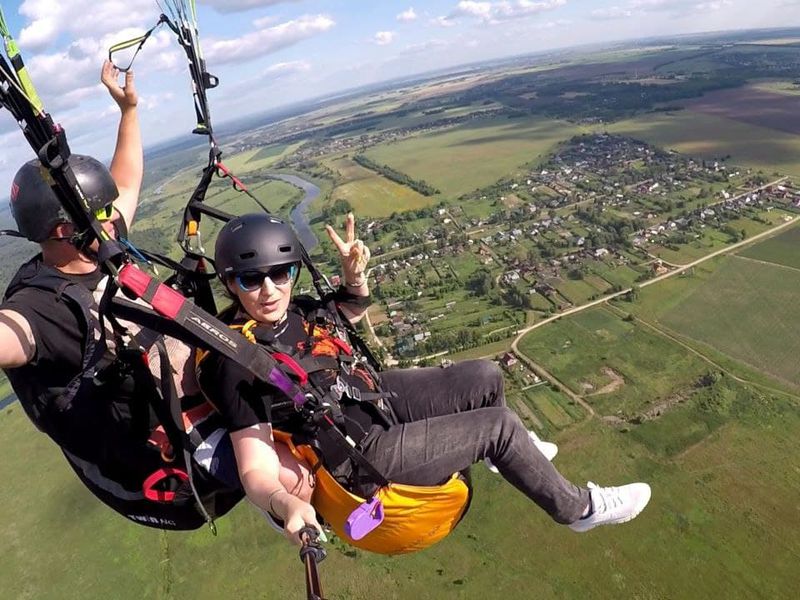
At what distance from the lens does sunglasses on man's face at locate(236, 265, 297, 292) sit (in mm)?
3031

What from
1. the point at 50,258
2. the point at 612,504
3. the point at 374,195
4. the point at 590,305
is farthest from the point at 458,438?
the point at 374,195

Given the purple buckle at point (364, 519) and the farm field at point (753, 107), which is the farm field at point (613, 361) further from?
the farm field at point (753, 107)

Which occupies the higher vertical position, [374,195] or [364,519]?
[364,519]

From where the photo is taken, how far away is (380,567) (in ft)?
72.0

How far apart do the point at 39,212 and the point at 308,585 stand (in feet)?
8.34

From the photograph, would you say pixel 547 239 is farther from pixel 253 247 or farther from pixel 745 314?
pixel 253 247

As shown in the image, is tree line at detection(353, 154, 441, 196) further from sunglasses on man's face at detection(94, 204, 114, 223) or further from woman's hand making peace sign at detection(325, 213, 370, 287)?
sunglasses on man's face at detection(94, 204, 114, 223)

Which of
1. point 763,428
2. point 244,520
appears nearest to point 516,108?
point 763,428

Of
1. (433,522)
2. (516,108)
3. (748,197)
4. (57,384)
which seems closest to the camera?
(57,384)

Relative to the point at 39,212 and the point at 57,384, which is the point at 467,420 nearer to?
the point at 57,384

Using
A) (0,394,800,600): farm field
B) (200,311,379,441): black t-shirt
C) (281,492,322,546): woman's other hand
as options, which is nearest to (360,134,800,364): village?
(0,394,800,600): farm field

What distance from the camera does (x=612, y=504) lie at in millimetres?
3506

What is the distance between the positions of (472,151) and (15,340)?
8919cm

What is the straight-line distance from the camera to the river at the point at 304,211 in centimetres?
5297
